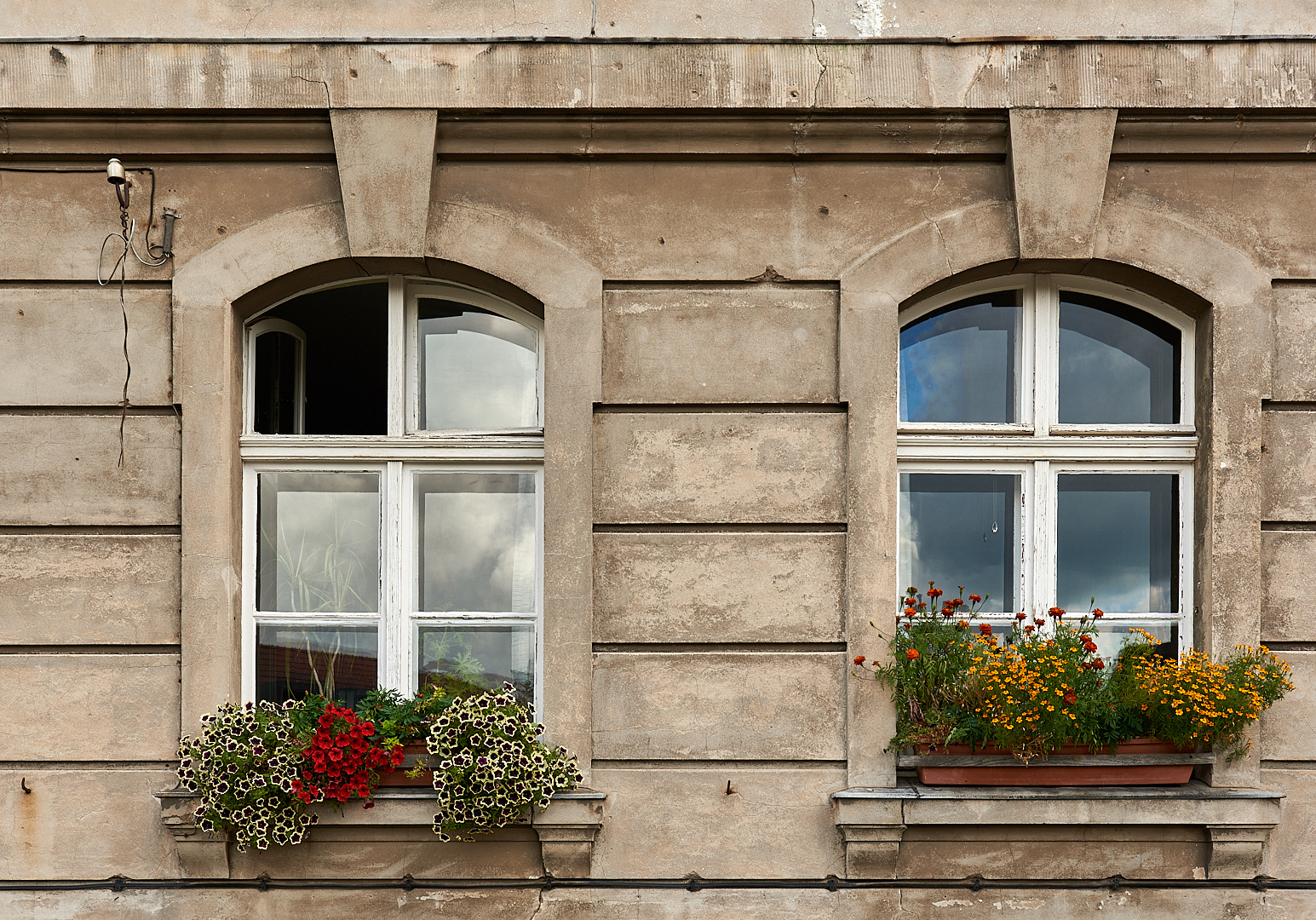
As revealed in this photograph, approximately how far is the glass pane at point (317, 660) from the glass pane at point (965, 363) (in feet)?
9.12

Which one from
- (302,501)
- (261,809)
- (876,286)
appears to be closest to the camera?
(261,809)

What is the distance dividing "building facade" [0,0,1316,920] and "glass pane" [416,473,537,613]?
32 centimetres

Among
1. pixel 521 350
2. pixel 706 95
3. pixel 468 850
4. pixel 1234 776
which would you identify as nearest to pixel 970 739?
pixel 1234 776

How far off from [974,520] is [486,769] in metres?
2.46

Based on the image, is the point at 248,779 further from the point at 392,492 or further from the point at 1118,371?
the point at 1118,371

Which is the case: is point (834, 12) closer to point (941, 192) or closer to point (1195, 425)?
point (941, 192)

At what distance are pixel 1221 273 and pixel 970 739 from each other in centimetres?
232

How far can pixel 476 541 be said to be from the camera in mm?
4172

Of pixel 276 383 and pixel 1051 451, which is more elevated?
pixel 276 383

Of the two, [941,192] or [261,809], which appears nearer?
[261,809]

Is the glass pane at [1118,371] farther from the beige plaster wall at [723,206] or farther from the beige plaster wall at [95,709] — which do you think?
the beige plaster wall at [95,709]

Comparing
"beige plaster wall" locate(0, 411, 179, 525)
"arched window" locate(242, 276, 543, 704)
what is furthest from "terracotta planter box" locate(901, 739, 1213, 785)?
"beige plaster wall" locate(0, 411, 179, 525)

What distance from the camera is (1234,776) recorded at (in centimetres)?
383

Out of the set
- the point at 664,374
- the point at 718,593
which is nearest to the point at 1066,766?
the point at 718,593
